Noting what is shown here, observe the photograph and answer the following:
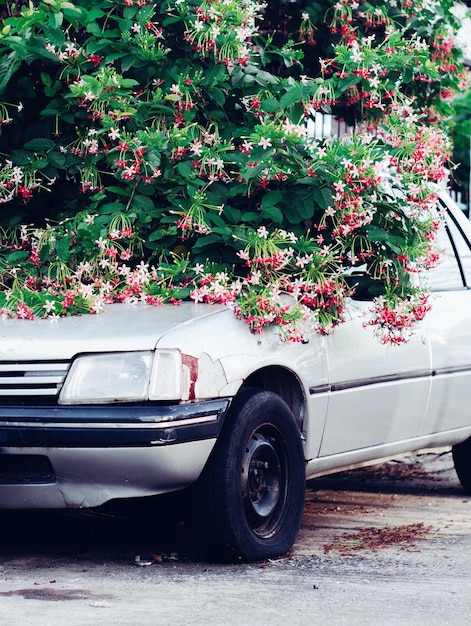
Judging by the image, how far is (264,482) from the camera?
5.51 metres

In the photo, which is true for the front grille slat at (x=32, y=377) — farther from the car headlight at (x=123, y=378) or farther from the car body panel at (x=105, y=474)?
the car body panel at (x=105, y=474)

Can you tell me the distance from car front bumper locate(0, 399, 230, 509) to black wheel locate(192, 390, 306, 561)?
10cm

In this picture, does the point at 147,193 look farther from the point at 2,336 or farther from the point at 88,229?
the point at 2,336

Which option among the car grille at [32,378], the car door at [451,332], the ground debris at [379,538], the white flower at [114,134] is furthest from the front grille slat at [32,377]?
the car door at [451,332]

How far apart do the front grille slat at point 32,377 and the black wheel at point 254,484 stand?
695 mm

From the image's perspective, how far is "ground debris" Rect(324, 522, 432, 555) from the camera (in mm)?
5816

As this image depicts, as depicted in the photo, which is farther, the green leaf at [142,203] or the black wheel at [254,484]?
the green leaf at [142,203]

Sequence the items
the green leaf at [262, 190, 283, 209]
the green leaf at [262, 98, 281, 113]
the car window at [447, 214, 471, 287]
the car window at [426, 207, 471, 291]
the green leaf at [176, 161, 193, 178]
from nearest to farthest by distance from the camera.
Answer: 1. the green leaf at [262, 190, 283, 209]
2. the green leaf at [176, 161, 193, 178]
3. the green leaf at [262, 98, 281, 113]
4. the car window at [426, 207, 471, 291]
5. the car window at [447, 214, 471, 287]

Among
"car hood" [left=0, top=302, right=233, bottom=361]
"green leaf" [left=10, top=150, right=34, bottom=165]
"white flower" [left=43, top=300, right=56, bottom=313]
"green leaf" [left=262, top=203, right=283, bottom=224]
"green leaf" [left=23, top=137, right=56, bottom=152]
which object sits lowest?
"car hood" [left=0, top=302, right=233, bottom=361]

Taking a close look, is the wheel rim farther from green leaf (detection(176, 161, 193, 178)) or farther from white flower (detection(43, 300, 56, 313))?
green leaf (detection(176, 161, 193, 178))

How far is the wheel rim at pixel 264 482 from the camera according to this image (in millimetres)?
5355

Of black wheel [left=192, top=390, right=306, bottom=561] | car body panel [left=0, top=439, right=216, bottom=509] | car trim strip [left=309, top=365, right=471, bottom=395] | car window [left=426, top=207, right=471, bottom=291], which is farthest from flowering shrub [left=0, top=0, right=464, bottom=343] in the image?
car window [left=426, top=207, right=471, bottom=291]

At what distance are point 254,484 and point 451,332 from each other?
1.82m

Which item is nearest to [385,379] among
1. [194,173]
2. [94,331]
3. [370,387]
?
[370,387]
